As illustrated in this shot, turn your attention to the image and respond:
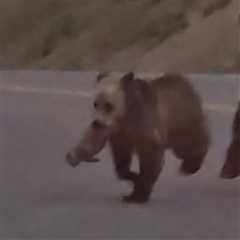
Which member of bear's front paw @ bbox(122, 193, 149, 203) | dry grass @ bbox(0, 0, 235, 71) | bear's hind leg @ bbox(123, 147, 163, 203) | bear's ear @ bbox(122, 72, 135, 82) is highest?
dry grass @ bbox(0, 0, 235, 71)

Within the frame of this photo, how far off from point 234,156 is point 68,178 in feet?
0.87

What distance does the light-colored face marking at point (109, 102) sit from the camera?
92cm

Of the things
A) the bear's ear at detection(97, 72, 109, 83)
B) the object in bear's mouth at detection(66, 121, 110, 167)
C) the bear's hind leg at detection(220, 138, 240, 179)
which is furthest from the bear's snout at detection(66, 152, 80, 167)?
the bear's hind leg at detection(220, 138, 240, 179)

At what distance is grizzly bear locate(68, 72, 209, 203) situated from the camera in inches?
36.4

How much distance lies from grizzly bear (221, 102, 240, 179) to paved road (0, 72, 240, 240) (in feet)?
0.04

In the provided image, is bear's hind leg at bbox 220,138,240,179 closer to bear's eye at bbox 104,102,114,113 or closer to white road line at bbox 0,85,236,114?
white road line at bbox 0,85,236,114

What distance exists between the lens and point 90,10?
917 millimetres

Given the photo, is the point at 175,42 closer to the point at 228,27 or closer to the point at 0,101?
the point at 228,27

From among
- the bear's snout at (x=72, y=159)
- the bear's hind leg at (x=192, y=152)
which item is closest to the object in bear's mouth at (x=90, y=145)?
the bear's snout at (x=72, y=159)

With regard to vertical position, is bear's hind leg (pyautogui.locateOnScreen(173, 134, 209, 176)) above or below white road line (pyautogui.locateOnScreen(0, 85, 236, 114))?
below

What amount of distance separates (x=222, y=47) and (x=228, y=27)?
32mm

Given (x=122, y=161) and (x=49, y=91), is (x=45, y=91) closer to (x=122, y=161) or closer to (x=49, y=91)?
(x=49, y=91)

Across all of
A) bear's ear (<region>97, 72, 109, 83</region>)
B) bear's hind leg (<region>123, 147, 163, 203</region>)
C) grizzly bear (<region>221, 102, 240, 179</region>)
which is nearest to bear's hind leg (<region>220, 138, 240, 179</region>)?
grizzly bear (<region>221, 102, 240, 179</region>)

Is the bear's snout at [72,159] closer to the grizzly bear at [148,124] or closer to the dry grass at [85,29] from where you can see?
the grizzly bear at [148,124]
